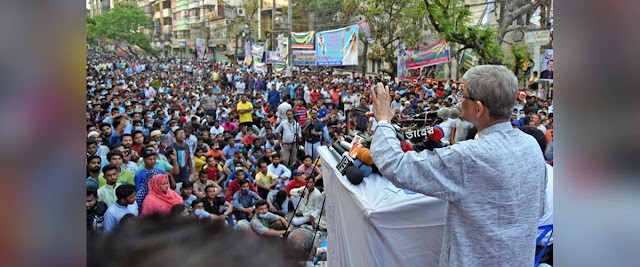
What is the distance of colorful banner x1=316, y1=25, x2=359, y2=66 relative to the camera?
2022 centimetres

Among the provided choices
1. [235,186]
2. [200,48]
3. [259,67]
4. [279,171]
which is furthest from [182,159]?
[200,48]

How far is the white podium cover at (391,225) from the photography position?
2.12m

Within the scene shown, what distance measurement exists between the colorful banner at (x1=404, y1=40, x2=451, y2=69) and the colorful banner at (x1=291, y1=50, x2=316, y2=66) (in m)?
4.69

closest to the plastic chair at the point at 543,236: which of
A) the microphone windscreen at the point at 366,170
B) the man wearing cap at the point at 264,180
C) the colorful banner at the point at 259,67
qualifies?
the microphone windscreen at the point at 366,170

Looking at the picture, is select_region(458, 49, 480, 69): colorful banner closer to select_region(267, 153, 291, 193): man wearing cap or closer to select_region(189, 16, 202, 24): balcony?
select_region(267, 153, 291, 193): man wearing cap

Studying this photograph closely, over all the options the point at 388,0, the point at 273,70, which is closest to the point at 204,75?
the point at 273,70

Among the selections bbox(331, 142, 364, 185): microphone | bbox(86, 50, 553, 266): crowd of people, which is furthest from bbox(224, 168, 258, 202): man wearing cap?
bbox(331, 142, 364, 185): microphone

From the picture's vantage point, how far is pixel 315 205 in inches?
276

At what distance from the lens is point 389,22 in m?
26.6

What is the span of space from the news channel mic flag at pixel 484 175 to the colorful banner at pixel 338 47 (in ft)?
60.6

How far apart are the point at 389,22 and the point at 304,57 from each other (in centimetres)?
587

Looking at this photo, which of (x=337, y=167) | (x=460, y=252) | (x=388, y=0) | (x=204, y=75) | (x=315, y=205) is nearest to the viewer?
Result: (x=460, y=252)
